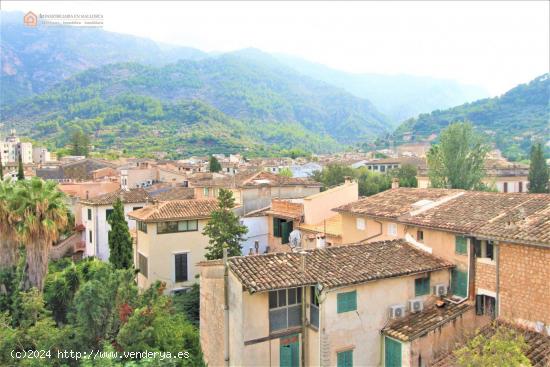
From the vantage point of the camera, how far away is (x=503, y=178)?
56469 millimetres

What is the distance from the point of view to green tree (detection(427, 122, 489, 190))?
4266cm

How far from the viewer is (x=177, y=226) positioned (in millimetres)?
26516

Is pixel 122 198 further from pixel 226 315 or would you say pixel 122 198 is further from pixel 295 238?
pixel 226 315

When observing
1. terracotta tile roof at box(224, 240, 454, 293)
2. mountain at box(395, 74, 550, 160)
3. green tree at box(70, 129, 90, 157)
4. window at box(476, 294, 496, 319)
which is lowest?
A: window at box(476, 294, 496, 319)

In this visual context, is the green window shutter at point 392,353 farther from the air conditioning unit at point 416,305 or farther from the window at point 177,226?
the window at point 177,226

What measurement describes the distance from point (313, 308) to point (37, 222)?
45.7 ft

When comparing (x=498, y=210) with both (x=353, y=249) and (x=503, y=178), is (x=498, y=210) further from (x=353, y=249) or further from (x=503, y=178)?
(x=503, y=178)

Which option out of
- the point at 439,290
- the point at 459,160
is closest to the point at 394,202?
the point at 439,290

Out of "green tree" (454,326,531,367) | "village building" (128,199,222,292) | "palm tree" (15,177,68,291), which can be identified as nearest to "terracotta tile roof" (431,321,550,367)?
"green tree" (454,326,531,367)

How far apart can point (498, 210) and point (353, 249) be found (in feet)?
16.4

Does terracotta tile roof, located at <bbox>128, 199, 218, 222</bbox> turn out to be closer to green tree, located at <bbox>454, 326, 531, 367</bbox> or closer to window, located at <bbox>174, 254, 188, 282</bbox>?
window, located at <bbox>174, 254, 188, 282</bbox>

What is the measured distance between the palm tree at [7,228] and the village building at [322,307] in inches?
446

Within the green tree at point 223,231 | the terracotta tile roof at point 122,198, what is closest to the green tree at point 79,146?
the terracotta tile roof at point 122,198

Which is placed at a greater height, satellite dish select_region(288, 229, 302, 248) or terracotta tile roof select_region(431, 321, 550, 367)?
satellite dish select_region(288, 229, 302, 248)
